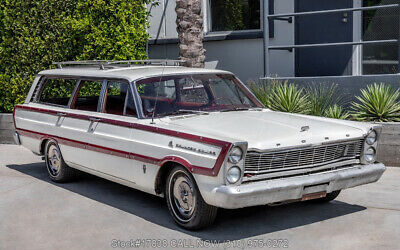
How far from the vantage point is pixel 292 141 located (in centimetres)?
575

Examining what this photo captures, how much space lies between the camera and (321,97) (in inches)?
394

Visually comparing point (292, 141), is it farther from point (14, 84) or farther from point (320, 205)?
point (14, 84)

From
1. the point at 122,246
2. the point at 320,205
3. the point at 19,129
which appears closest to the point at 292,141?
the point at 320,205

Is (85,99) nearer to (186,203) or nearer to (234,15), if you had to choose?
(186,203)

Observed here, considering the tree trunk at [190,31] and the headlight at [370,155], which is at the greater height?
the tree trunk at [190,31]

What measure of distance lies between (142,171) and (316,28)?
7.71 m

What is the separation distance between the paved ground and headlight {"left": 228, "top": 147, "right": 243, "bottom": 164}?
2.61ft

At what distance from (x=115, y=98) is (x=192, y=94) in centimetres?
91

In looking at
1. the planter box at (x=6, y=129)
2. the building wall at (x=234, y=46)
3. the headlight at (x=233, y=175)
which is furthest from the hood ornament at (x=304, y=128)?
the planter box at (x=6, y=129)

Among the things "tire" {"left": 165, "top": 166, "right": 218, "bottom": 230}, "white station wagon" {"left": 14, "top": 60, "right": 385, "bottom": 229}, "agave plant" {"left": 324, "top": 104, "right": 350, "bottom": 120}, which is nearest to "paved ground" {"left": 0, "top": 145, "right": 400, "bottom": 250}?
"tire" {"left": 165, "top": 166, "right": 218, "bottom": 230}

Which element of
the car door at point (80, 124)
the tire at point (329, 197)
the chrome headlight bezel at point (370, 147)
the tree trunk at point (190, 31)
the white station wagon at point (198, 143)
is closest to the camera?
the white station wagon at point (198, 143)

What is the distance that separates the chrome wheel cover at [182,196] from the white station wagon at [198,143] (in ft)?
0.03

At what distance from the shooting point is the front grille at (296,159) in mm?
5621

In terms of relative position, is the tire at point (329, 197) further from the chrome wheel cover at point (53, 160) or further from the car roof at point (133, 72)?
the chrome wheel cover at point (53, 160)
